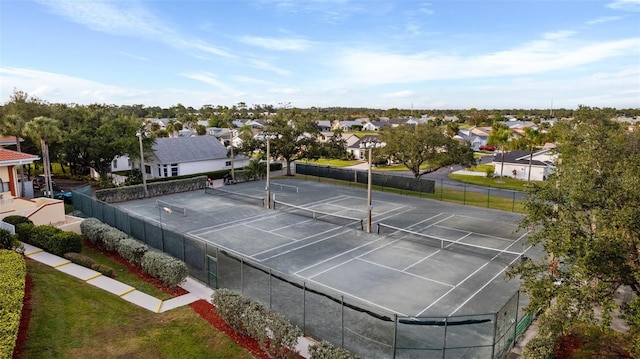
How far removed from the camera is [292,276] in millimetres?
20234

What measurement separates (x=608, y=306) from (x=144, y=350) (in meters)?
12.5

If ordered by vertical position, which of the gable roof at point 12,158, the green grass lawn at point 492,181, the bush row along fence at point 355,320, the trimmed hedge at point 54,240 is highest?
the gable roof at point 12,158

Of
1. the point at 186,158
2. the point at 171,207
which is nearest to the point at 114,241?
the point at 171,207

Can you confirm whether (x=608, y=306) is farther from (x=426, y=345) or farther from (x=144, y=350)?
(x=144, y=350)

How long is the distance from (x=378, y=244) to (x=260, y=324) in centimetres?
1411

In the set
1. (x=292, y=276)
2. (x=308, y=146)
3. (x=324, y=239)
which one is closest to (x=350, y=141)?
(x=308, y=146)

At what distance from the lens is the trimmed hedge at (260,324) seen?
40.1 ft

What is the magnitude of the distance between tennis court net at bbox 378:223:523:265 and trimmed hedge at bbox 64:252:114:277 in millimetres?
16699

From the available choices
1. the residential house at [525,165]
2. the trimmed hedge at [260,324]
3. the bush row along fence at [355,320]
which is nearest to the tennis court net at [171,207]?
the bush row along fence at [355,320]

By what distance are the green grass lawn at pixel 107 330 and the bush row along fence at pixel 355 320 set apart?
2696 millimetres

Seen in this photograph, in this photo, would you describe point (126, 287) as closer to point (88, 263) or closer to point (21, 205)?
point (88, 263)

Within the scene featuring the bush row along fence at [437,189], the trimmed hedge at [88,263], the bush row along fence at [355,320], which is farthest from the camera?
the bush row along fence at [437,189]

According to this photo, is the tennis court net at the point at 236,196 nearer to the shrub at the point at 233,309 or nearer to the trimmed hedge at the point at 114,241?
the trimmed hedge at the point at 114,241

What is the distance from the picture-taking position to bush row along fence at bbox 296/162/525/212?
1523 inches
